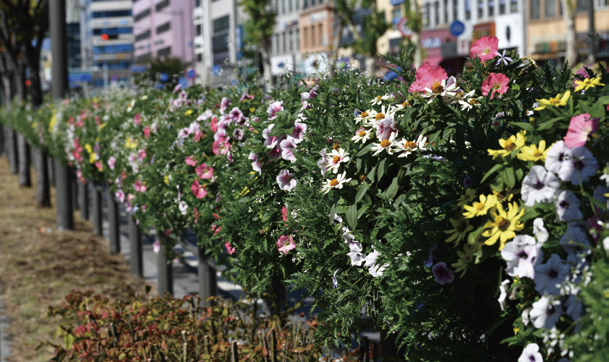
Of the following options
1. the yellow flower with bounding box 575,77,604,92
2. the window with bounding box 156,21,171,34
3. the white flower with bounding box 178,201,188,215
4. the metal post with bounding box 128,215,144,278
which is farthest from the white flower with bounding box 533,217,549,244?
the window with bounding box 156,21,171,34

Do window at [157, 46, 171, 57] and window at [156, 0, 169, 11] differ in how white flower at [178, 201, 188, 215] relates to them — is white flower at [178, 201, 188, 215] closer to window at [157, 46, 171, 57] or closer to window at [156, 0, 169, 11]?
window at [157, 46, 171, 57]

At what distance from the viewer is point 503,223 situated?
2303 mm

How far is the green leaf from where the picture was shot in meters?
3.06

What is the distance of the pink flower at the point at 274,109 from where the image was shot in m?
4.08

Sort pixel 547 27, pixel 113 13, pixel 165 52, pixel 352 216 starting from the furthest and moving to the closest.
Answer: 1. pixel 113 13
2. pixel 165 52
3. pixel 547 27
4. pixel 352 216

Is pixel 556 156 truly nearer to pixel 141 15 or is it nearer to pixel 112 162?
pixel 112 162

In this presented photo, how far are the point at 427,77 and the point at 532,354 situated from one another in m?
1.17

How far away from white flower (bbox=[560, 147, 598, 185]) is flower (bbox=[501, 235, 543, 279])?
18cm

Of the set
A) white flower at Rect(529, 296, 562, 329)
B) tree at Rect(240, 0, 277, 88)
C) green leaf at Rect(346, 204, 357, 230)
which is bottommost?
white flower at Rect(529, 296, 562, 329)

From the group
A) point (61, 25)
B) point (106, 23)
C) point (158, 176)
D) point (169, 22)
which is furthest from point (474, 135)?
point (106, 23)

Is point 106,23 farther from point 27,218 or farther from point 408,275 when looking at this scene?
point 408,275

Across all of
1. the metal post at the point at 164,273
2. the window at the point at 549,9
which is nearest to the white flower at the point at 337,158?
the metal post at the point at 164,273

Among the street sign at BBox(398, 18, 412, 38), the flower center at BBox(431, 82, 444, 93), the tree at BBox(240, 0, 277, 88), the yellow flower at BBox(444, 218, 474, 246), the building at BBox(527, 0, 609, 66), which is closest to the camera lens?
the yellow flower at BBox(444, 218, 474, 246)

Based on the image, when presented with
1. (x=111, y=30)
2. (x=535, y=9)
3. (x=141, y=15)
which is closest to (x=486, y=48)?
(x=535, y=9)
